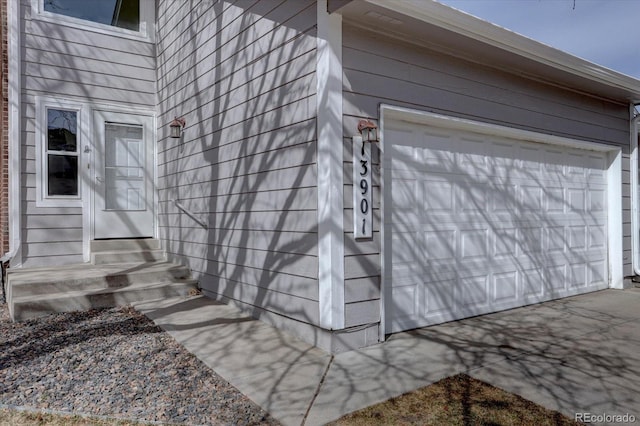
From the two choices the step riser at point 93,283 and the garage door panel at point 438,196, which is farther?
the step riser at point 93,283

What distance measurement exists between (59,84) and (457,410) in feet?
21.5

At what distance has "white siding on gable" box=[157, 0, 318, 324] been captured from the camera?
4.01 metres

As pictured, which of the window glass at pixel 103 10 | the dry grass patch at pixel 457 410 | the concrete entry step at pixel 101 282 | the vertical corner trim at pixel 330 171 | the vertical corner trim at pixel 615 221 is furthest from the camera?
the vertical corner trim at pixel 615 221

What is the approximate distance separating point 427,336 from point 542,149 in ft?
10.8

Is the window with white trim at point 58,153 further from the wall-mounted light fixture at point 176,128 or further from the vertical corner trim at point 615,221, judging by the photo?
the vertical corner trim at point 615,221

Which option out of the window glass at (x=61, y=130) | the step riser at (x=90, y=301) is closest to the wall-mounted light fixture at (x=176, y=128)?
the window glass at (x=61, y=130)

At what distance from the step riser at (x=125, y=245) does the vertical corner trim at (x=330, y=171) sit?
3.97 metres

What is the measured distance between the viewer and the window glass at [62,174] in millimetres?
6207

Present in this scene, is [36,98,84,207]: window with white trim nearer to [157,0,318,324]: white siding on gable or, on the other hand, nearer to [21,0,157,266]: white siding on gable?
[21,0,157,266]: white siding on gable

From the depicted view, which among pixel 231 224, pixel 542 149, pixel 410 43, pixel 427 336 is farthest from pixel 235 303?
pixel 542 149

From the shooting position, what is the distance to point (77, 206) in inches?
249

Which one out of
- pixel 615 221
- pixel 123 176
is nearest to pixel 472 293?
pixel 615 221

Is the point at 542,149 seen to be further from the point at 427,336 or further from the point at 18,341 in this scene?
the point at 18,341

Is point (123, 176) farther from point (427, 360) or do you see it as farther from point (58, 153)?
point (427, 360)
